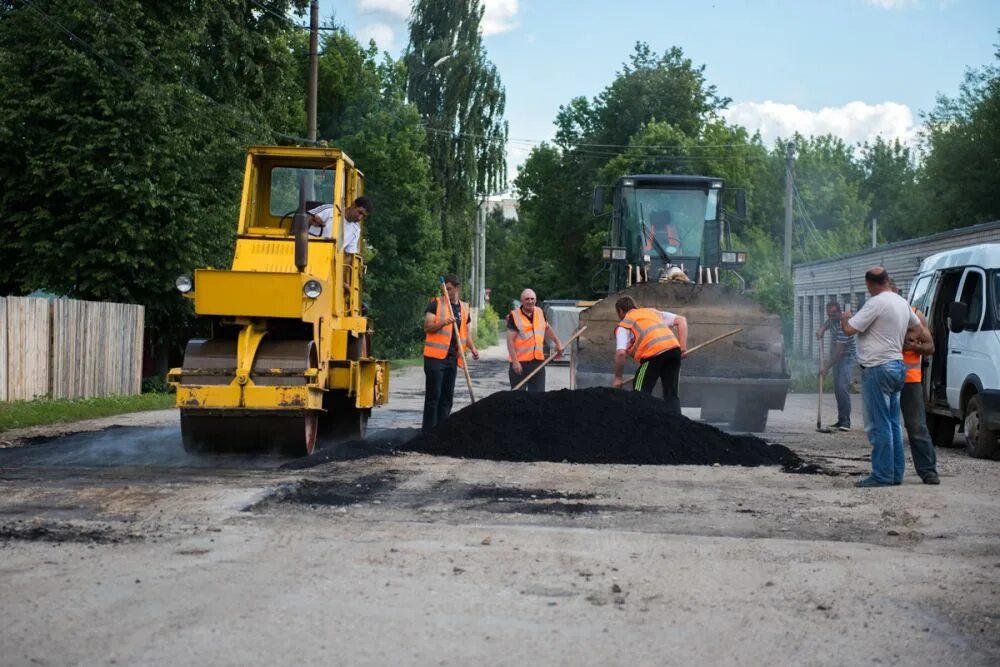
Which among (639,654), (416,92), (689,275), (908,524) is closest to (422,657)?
(639,654)

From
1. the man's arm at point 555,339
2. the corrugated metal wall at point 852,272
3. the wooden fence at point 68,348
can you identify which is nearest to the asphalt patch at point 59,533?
the man's arm at point 555,339

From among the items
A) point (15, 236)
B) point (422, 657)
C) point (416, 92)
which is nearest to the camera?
point (422, 657)

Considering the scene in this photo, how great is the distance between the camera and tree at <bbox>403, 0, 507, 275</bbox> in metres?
47.5

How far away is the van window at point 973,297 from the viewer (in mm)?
14871

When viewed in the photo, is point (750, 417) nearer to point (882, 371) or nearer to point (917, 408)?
point (917, 408)

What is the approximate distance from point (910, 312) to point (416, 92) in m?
38.1

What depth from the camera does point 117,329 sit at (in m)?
23.6

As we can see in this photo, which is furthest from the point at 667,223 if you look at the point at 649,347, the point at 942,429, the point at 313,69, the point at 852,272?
the point at 852,272

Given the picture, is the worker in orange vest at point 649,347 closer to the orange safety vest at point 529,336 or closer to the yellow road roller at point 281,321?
the orange safety vest at point 529,336

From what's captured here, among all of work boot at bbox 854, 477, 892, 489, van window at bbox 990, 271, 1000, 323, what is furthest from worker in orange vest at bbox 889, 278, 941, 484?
van window at bbox 990, 271, 1000, 323

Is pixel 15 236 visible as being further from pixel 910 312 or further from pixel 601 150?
pixel 601 150

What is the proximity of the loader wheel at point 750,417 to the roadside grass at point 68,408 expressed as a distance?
8.57 metres

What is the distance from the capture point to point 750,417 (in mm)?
17047

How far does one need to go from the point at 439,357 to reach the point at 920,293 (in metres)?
6.55
